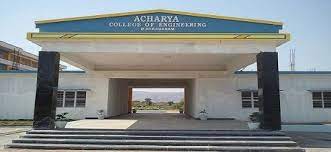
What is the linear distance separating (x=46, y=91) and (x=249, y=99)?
13361 mm

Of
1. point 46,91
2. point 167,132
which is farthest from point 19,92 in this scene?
point 167,132

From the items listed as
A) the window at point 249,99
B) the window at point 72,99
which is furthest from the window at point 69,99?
the window at point 249,99

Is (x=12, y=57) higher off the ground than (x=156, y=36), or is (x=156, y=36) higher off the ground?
(x=12, y=57)

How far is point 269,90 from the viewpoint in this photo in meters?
12.3

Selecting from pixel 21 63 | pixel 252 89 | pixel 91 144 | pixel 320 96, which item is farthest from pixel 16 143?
pixel 21 63

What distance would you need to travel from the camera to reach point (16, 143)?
10.7 meters

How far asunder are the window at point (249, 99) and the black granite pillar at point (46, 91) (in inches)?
499

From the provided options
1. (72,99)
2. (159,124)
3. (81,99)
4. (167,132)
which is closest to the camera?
(167,132)

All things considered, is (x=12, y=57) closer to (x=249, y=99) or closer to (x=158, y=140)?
(x=249, y=99)

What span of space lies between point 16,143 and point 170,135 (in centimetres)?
533

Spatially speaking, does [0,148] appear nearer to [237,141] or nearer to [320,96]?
[237,141]

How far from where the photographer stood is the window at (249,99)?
Answer: 20688 millimetres

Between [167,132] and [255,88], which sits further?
[255,88]

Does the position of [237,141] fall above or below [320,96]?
below
